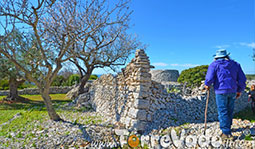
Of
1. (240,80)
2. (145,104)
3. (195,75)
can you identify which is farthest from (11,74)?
(240,80)

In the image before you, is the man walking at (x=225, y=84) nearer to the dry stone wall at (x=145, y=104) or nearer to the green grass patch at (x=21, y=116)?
the dry stone wall at (x=145, y=104)

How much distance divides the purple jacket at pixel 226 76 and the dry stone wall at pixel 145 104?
226 cm

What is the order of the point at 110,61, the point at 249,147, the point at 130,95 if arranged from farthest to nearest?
the point at 110,61 → the point at 130,95 → the point at 249,147

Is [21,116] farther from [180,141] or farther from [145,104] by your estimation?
[180,141]

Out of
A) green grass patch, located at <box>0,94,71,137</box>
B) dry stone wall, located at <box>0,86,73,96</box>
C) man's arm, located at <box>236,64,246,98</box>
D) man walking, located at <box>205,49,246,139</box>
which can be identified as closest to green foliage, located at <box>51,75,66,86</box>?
dry stone wall, located at <box>0,86,73,96</box>

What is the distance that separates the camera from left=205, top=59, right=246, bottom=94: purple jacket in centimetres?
375

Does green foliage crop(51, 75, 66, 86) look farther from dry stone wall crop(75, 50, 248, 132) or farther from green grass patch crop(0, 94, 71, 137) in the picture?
dry stone wall crop(75, 50, 248, 132)

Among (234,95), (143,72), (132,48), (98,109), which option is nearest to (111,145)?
(143,72)

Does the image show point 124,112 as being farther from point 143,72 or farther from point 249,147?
point 249,147

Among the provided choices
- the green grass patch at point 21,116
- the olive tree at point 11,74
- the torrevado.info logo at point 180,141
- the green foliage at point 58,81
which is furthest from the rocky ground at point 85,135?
the green foliage at point 58,81

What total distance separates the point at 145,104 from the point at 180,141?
5.73 feet

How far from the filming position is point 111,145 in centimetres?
482

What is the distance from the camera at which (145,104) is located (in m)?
5.62

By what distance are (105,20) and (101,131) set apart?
4617 mm
